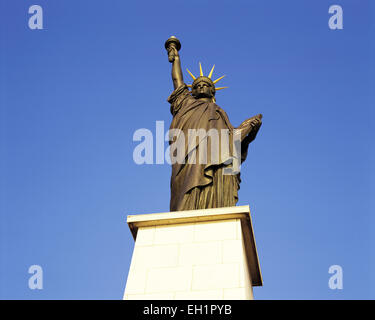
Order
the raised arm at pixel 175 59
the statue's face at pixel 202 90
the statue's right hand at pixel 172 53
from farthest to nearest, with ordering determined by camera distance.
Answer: the statue's right hand at pixel 172 53 < the raised arm at pixel 175 59 < the statue's face at pixel 202 90

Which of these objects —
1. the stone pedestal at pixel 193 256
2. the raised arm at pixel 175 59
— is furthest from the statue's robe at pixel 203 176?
the raised arm at pixel 175 59

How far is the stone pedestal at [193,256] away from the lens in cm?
612

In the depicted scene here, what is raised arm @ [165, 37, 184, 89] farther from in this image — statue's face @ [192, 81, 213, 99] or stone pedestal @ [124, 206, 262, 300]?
stone pedestal @ [124, 206, 262, 300]

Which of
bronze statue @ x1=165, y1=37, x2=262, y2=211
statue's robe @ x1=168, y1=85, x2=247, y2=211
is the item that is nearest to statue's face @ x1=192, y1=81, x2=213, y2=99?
bronze statue @ x1=165, y1=37, x2=262, y2=211

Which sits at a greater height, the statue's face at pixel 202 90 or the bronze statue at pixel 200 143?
the statue's face at pixel 202 90

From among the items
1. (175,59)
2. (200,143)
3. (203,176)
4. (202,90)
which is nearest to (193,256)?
(203,176)

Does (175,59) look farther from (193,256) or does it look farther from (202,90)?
(193,256)

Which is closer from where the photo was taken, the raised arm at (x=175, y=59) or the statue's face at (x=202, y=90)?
the statue's face at (x=202, y=90)

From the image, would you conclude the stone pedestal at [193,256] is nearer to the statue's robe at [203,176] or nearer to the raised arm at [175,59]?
the statue's robe at [203,176]

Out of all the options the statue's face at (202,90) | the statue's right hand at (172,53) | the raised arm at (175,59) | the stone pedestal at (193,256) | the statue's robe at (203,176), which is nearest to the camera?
the stone pedestal at (193,256)

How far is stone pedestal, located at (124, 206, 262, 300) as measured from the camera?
612cm

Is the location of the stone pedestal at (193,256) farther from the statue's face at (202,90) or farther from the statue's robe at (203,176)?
the statue's face at (202,90)

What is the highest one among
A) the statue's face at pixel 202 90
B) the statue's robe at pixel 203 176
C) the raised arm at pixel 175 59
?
the raised arm at pixel 175 59
